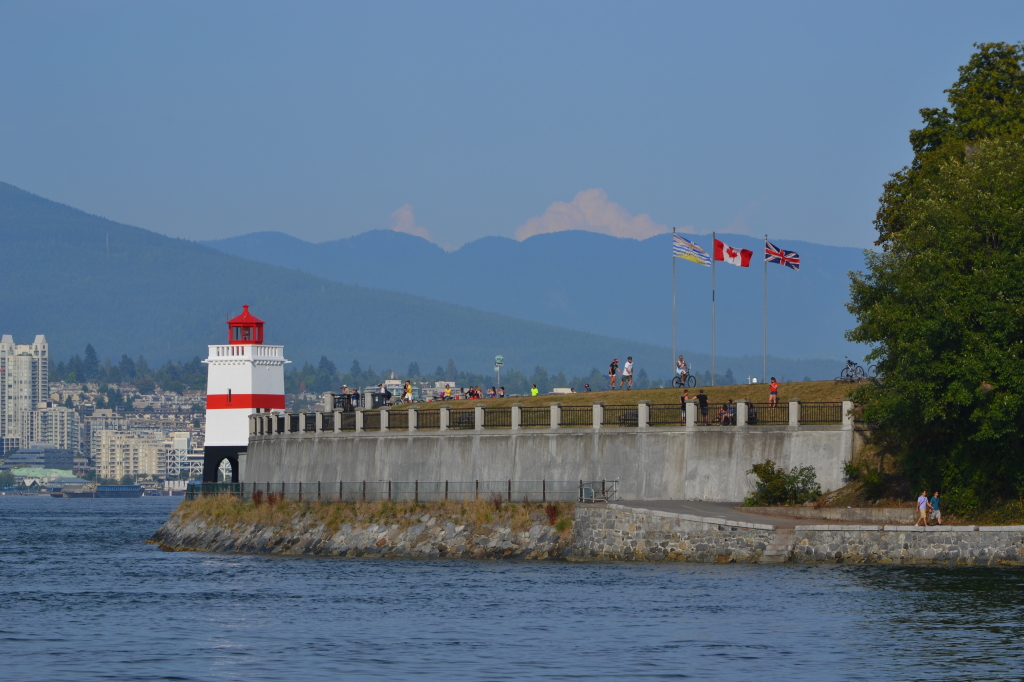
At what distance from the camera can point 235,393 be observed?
83.9 meters

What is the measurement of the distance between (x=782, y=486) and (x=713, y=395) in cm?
1169

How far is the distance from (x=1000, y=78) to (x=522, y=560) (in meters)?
28.9

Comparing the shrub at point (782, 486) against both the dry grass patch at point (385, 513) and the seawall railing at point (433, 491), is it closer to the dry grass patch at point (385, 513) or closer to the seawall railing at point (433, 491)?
the seawall railing at point (433, 491)

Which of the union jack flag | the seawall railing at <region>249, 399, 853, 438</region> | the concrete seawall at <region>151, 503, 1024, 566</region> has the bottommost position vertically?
the concrete seawall at <region>151, 503, 1024, 566</region>

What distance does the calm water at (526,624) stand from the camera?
3362cm

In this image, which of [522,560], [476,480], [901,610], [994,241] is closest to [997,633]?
[901,610]

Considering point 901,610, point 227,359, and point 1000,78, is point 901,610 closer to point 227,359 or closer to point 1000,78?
point 1000,78

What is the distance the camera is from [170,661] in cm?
3569

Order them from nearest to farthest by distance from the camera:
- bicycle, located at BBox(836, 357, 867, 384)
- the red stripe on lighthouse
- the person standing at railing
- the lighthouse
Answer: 1. the person standing at railing
2. bicycle, located at BBox(836, 357, 867, 384)
3. the lighthouse
4. the red stripe on lighthouse

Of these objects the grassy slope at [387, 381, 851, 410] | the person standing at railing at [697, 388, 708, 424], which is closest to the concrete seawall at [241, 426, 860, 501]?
the person standing at railing at [697, 388, 708, 424]

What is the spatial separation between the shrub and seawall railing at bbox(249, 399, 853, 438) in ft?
6.45

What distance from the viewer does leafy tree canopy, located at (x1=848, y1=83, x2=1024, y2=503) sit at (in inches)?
1859

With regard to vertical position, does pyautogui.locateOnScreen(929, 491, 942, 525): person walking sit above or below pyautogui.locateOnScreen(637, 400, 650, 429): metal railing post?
below

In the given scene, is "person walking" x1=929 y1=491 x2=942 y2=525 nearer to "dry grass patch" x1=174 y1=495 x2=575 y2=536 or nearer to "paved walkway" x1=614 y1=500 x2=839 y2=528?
"paved walkway" x1=614 y1=500 x2=839 y2=528
